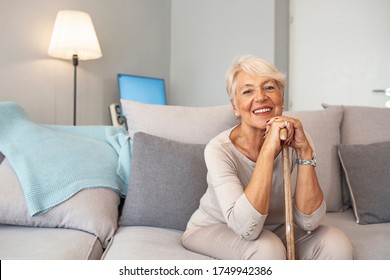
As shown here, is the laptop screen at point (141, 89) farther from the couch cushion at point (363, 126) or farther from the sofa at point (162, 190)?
the couch cushion at point (363, 126)

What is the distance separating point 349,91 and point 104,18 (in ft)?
6.95

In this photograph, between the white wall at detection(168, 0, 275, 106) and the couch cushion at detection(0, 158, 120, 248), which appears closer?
the couch cushion at detection(0, 158, 120, 248)

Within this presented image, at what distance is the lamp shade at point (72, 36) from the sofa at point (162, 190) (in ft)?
3.52

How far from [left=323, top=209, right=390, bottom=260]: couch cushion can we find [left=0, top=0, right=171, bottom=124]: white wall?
6.76ft

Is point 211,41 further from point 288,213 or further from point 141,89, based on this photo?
point 288,213

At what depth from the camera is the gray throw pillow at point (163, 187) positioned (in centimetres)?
157

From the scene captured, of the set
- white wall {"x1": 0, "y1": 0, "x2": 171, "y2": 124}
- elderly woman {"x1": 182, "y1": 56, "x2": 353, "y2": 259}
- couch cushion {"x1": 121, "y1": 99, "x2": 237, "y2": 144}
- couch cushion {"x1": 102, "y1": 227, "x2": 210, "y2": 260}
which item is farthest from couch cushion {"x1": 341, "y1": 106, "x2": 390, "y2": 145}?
white wall {"x1": 0, "y1": 0, "x2": 171, "y2": 124}

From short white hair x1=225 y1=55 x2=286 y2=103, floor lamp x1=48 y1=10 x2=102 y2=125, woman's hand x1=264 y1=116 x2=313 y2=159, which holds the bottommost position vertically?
woman's hand x1=264 y1=116 x2=313 y2=159

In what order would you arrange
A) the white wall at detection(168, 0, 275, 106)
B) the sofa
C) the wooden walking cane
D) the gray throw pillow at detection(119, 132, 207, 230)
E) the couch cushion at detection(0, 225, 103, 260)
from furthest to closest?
the white wall at detection(168, 0, 275, 106) < the gray throw pillow at detection(119, 132, 207, 230) < the sofa < the couch cushion at detection(0, 225, 103, 260) < the wooden walking cane

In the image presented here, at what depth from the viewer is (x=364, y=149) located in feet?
5.66

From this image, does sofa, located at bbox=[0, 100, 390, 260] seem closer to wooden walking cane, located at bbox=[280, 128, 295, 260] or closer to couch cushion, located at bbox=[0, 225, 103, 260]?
couch cushion, located at bbox=[0, 225, 103, 260]

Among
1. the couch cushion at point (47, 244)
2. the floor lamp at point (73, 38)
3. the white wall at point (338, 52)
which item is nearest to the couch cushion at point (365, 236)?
the couch cushion at point (47, 244)

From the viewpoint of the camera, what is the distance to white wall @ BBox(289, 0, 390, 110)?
11.6ft

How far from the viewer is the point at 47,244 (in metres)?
1.29
